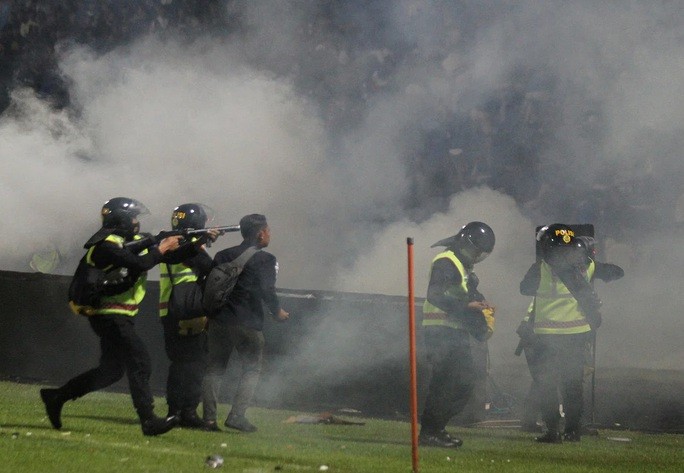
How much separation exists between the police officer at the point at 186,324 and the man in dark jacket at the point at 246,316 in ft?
0.47

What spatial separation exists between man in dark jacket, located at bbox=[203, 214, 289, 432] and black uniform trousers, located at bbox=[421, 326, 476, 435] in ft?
3.93

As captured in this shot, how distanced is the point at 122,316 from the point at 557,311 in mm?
3170

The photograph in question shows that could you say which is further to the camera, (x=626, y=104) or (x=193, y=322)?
(x=626, y=104)

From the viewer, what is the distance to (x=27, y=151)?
16.3m

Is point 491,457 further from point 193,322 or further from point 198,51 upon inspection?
point 198,51

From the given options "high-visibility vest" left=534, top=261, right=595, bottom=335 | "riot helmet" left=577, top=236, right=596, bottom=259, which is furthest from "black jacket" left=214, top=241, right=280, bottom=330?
"riot helmet" left=577, top=236, right=596, bottom=259

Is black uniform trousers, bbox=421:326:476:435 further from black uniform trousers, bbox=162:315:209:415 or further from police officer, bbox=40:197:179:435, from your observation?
police officer, bbox=40:197:179:435

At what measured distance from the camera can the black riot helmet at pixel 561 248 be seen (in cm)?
930

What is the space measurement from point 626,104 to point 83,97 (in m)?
7.10

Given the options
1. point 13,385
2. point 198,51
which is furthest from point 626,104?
point 13,385

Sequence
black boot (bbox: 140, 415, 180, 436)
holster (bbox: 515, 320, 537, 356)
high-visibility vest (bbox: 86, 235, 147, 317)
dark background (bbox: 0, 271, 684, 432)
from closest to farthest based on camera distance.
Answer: black boot (bbox: 140, 415, 180, 436) → high-visibility vest (bbox: 86, 235, 147, 317) → holster (bbox: 515, 320, 537, 356) → dark background (bbox: 0, 271, 684, 432)

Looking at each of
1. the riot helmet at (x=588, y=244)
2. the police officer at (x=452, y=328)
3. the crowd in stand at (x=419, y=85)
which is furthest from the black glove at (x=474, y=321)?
the crowd in stand at (x=419, y=85)

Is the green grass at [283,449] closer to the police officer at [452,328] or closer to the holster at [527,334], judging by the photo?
the police officer at [452,328]

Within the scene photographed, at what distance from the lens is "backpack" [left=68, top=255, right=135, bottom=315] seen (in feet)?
26.0
